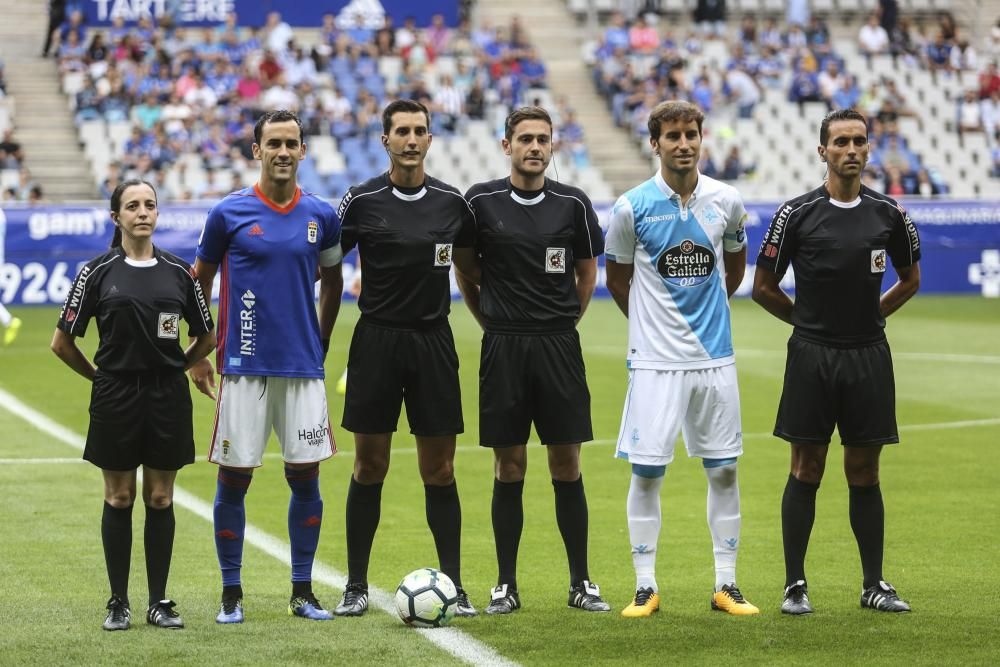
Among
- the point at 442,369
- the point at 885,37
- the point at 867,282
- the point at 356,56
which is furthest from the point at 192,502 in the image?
the point at 885,37

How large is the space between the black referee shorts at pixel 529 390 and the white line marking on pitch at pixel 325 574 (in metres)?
0.96

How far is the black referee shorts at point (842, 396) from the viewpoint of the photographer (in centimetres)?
719

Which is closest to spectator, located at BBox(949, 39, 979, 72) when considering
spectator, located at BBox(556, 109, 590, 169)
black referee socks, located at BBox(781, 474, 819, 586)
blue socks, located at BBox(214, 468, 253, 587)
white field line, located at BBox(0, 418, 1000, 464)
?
spectator, located at BBox(556, 109, 590, 169)

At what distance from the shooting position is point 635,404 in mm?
7266

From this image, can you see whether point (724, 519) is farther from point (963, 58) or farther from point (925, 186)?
point (963, 58)

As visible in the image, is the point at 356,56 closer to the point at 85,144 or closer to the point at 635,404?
the point at 85,144

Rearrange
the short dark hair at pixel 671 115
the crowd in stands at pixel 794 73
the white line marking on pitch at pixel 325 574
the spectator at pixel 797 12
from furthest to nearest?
the spectator at pixel 797 12, the crowd in stands at pixel 794 73, the short dark hair at pixel 671 115, the white line marking on pitch at pixel 325 574

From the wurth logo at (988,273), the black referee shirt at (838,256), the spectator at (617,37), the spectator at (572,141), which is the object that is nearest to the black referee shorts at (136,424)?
the black referee shirt at (838,256)

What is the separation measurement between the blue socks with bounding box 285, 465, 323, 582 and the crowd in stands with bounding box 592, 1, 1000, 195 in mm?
23378

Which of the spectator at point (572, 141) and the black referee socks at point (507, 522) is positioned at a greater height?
the spectator at point (572, 141)

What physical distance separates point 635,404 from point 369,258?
1.45 metres

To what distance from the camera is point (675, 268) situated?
7188 mm

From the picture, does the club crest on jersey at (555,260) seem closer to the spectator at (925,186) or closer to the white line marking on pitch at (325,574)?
the white line marking on pitch at (325,574)

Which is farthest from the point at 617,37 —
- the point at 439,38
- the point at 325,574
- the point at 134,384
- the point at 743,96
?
the point at 134,384
